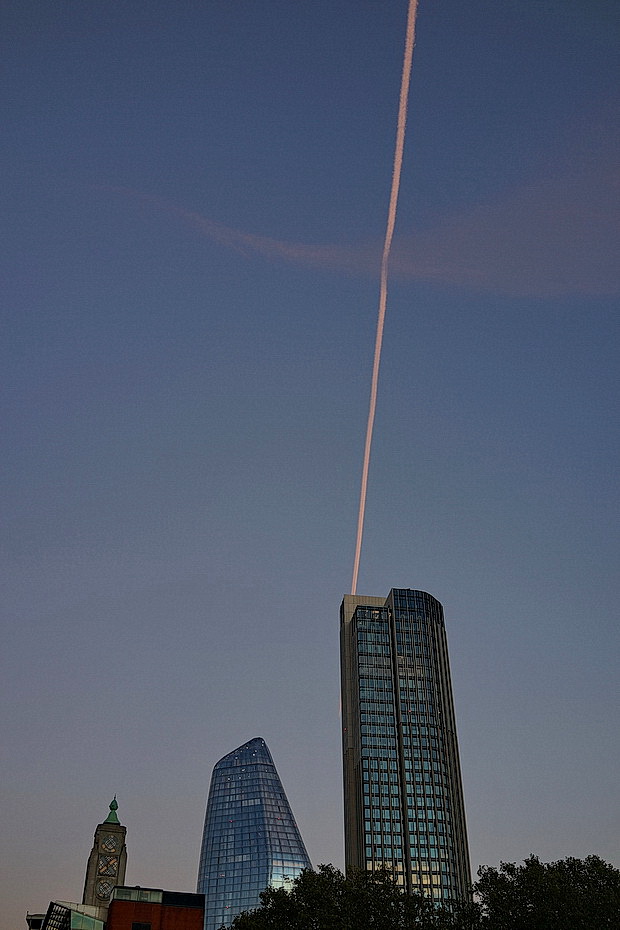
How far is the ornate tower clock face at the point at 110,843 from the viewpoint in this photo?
101 metres

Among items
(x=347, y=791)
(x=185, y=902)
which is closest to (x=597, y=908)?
(x=185, y=902)

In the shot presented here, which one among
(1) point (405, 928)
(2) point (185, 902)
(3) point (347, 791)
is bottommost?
(1) point (405, 928)

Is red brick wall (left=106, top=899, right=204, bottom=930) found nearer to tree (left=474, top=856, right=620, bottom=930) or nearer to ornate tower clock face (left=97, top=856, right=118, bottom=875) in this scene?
Result: ornate tower clock face (left=97, top=856, right=118, bottom=875)

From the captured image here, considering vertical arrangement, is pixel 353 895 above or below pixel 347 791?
below

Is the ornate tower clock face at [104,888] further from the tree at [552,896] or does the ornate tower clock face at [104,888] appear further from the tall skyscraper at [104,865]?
the tree at [552,896]

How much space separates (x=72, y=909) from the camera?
86.9 meters

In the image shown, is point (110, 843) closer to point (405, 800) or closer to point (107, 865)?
point (107, 865)

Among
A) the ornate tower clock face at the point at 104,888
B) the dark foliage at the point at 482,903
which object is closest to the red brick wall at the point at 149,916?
the ornate tower clock face at the point at 104,888

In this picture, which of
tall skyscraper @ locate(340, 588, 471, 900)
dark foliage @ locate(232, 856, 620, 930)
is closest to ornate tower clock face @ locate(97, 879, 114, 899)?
dark foliage @ locate(232, 856, 620, 930)

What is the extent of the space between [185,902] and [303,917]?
34416 millimetres

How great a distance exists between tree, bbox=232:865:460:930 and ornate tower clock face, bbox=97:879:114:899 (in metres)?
29.9

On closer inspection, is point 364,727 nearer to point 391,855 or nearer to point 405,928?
point 391,855

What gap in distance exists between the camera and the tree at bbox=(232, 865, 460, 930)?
66.1 meters

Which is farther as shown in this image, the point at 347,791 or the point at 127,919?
the point at 347,791
